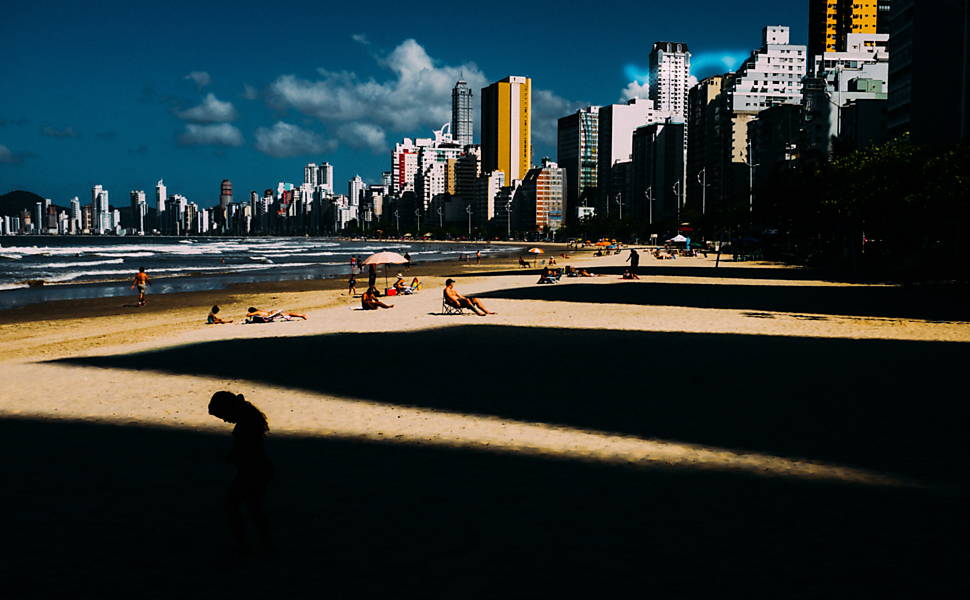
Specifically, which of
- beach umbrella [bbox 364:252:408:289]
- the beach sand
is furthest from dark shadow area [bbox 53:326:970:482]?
beach umbrella [bbox 364:252:408:289]

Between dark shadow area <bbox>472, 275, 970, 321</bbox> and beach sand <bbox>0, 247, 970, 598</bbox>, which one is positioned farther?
dark shadow area <bbox>472, 275, 970, 321</bbox>

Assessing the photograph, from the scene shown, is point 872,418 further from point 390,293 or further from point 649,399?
point 390,293

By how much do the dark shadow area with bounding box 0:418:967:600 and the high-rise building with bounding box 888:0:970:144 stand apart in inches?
2674

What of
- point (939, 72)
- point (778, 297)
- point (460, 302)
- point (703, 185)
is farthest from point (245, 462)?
point (703, 185)

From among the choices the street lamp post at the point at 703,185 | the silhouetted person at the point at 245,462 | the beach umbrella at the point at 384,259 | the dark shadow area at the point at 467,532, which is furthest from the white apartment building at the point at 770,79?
the silhouetted person at the point at 245,462

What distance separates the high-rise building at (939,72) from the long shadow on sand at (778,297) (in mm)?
39436

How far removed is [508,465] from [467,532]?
6.82 ft

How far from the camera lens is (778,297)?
1224 inches

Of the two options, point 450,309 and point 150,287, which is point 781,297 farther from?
point 150,287

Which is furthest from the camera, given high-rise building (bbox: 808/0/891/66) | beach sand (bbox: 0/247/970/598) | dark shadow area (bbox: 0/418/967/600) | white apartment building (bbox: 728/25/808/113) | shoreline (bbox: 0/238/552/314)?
high-rise building (bbox: 808/0/891/66)

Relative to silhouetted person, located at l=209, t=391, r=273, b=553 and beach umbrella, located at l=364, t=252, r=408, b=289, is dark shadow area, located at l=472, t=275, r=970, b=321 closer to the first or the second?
beach umbrella, located at l=364, t=252, r=408, b=289

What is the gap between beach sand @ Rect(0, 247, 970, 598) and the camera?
590 centimetres

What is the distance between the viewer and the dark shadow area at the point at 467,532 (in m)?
5.63

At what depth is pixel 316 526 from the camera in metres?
6.85
